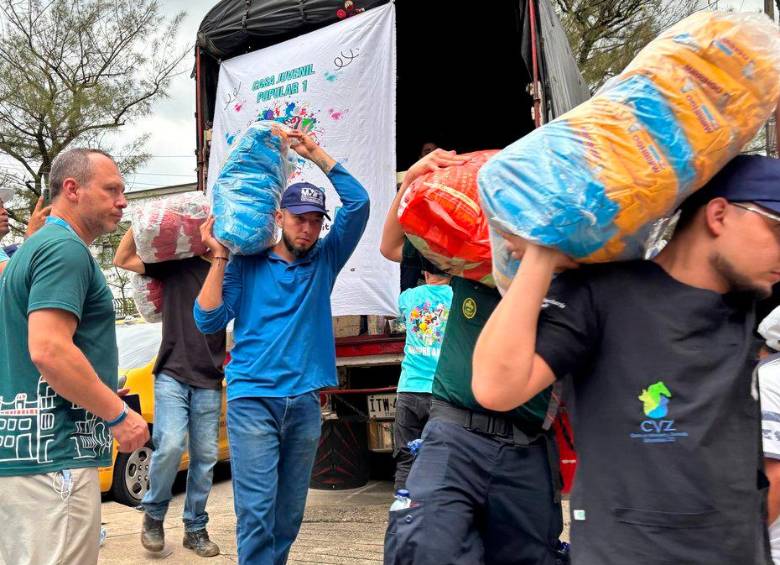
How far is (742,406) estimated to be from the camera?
1.55m

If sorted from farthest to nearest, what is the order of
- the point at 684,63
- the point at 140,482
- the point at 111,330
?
1. the point at 140,482
2. the point at 111,330
3. the point at 684,63

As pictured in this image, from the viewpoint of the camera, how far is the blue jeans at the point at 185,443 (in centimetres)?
470

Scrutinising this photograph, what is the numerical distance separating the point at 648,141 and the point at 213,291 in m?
2.50

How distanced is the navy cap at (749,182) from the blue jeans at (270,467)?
2454 mm

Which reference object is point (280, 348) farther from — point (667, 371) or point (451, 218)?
point (667, 371)

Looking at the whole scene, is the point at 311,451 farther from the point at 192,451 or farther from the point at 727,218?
the point at 727,218

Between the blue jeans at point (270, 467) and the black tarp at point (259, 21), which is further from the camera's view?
the black tarp at point (259, 21)

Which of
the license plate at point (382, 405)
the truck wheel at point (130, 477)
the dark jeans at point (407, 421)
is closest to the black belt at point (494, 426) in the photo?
the dark jeans at point (407, 421)

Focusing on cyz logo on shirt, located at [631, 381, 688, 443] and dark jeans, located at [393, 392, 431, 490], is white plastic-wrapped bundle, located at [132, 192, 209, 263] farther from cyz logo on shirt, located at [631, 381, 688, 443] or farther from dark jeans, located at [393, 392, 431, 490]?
cyz logo on shirt, located at [631, 381, 688, 443]

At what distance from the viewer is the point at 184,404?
485 cm

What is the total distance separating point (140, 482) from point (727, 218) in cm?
600

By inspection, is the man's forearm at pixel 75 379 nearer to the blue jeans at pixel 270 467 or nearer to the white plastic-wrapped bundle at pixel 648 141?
the blue jeans at pixel 270 467

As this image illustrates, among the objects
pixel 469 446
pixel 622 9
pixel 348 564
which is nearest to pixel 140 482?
pixel 348 564

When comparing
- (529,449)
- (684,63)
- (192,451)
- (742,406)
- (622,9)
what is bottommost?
(192,451)
